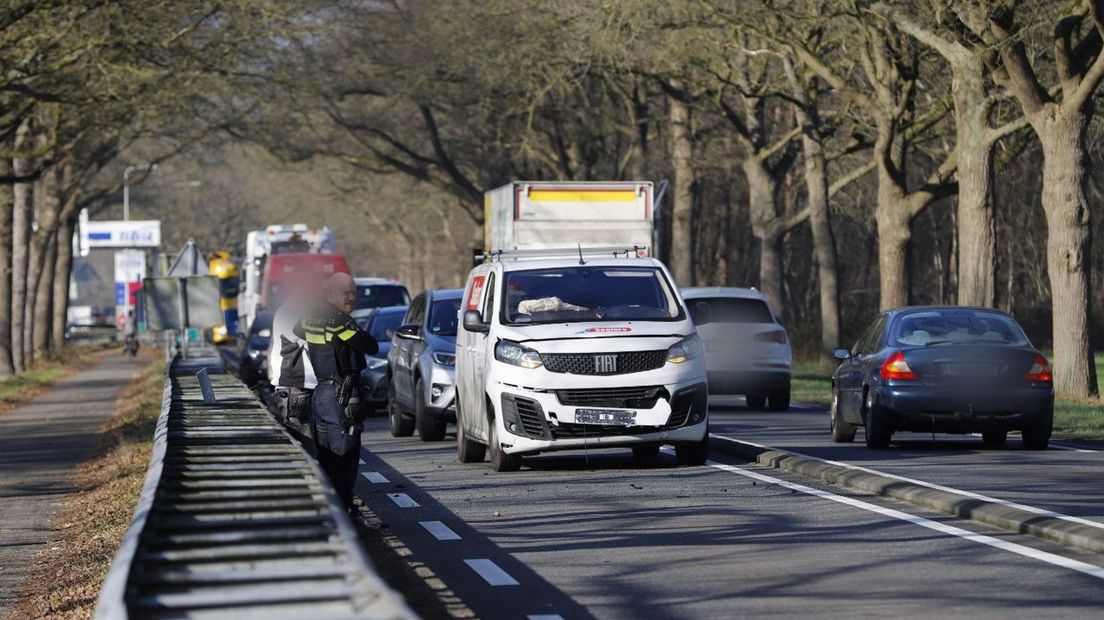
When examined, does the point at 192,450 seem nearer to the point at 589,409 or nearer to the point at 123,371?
the point at 589,409

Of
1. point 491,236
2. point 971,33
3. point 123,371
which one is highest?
point 971,33

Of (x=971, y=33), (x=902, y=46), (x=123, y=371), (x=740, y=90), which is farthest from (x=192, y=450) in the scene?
(x=123, y=371)

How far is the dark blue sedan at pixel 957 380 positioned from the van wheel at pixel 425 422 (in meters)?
4.81

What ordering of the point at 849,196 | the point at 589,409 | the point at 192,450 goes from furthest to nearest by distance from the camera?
the point at 849,196, the point at 589,409, the point at 192,450

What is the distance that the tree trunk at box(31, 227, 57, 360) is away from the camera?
50.4 m

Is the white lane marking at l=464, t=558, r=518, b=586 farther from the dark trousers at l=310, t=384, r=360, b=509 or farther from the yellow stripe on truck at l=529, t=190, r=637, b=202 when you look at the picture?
the yellow stripe on truck at l=529, t=190, r=637, b=202

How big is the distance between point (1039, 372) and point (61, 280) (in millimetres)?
42065

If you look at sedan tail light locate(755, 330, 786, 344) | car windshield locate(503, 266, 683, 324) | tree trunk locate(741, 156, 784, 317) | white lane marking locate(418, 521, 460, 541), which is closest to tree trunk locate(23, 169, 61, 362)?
tree trunk locate(741, 156, 784, 317)

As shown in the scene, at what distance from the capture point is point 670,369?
52.0 feet

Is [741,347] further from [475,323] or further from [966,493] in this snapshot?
[966,493]

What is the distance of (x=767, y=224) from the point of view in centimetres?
4116

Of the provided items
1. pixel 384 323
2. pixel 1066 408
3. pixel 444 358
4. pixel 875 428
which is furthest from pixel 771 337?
pixel 875 428

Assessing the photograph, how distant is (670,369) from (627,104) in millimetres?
32928

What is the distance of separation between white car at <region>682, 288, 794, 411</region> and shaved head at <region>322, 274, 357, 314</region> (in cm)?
1463
